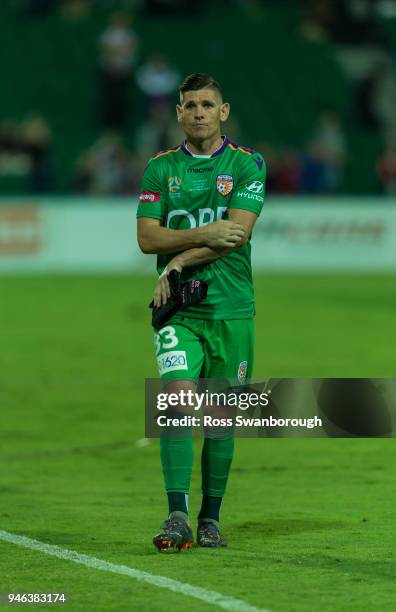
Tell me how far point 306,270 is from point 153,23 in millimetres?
9362

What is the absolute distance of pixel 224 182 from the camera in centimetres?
739

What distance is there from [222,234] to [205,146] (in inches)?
20.6

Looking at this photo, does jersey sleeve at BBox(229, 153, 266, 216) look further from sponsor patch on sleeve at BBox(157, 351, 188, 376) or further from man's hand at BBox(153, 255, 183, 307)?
sponsor patch on sleeve at BBox(157, 351, 188, 376)

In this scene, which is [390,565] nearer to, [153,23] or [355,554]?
[355,554]

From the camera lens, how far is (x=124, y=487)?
9633 millimetres

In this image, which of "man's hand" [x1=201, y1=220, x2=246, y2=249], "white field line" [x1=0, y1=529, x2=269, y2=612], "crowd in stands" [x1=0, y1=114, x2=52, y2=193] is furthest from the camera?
"crowd in stands" [x1=0, y1=114, x2=52, y2=193]

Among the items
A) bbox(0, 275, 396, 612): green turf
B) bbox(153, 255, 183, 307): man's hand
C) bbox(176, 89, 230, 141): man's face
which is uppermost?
bbox(176, 89, 230, 141): man's face

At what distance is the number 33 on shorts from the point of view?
23.7 feet

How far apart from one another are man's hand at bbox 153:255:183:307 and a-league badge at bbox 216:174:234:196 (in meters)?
0.43

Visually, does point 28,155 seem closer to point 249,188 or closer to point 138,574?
point 249,188

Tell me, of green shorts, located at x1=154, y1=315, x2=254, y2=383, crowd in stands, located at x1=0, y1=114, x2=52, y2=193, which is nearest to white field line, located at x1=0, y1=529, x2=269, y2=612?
green shorts, located at x1=154, y1=315, x2=254, y2=383

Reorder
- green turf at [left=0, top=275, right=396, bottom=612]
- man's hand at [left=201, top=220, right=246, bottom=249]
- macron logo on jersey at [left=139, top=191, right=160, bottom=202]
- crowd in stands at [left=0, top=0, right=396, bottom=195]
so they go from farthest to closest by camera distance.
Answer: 1. crowd in stands at [left=0, top=0, right=396, bottom=195]
2. macron logo on jersey at [left=139, top=191, right=160, bottom=202]
3. man's hand at [left=201, top=220, right=246, bottom=249]
4. green turf at [left=0, top=275, right=396, bottom=612]

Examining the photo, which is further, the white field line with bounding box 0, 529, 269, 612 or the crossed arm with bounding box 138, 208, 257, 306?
the crossed arm with bounding box 138, 208, 257, 306

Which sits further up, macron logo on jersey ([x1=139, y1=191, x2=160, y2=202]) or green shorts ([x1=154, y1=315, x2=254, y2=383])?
macron logo on jersey ([x1=139, y1=191, x2=160, y2=202])
